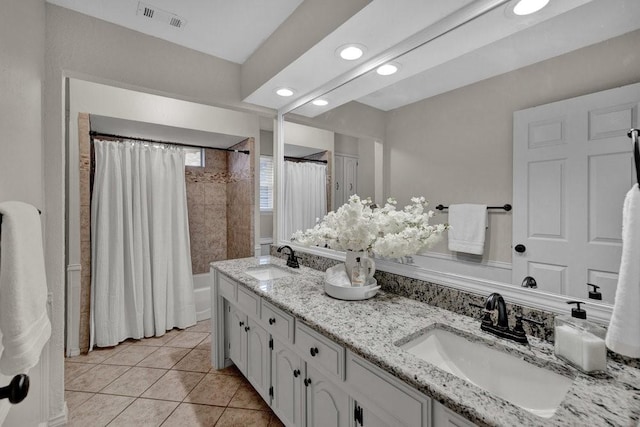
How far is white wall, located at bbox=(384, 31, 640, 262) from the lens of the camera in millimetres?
954

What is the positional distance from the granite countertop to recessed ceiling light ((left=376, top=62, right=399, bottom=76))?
4.11 feet

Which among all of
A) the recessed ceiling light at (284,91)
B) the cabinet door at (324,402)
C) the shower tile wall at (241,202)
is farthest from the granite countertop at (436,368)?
the shower tile wall at (241,202)

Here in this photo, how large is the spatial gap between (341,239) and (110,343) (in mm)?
2568

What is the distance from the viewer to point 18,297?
86cm

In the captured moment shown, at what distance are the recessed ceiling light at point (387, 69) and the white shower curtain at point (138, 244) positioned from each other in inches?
91.4

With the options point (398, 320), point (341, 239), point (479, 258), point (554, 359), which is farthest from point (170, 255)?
point (554, 359)

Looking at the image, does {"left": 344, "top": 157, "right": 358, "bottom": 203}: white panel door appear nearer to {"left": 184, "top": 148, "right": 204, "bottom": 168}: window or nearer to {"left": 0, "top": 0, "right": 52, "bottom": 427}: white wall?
{"left": 0, "top": 0, "right": 52, "bottom": 427}: white wall

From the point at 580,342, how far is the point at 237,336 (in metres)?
1.90

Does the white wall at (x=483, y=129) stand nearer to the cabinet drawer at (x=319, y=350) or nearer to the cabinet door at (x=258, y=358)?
the cabinet drawer at (x=319, y=350)

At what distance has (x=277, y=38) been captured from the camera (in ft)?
6.45

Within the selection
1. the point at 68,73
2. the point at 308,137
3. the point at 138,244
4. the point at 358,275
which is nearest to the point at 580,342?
the point at 358,275

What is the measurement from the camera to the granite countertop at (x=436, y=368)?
2.18ft

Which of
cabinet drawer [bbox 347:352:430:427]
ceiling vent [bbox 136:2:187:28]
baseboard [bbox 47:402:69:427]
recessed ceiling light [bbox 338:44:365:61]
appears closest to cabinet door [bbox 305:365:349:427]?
cabinet drawer [bbox 347:352:430:427]

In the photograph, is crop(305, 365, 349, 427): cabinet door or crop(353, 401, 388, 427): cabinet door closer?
crop(353, 401, 388, 427): cabinet door
